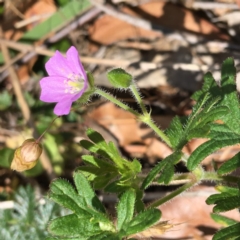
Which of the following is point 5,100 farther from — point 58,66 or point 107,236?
point 107,236

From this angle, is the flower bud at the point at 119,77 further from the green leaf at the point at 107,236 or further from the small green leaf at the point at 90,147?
the green leaf at the point at 107,236

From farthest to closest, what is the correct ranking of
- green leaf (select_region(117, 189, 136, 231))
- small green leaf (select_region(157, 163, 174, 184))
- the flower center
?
the flower center
green leaf (select_region(117, 189, 136, 231))
small green leaf (select_region(157, 163, 174, 184))

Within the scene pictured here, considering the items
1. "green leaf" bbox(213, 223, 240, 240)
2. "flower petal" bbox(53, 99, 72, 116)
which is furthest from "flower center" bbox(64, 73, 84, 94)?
"green leaf" bbox(213, 223, 240, 240)

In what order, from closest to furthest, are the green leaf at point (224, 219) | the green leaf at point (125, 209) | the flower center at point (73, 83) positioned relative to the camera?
the green leaf at point (125, 209) → the flower center at point (73, 83) → the green leaf at point (224, 219)

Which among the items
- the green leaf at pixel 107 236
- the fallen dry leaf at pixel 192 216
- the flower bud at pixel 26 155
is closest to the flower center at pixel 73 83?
the flower bud at pixel 26 155

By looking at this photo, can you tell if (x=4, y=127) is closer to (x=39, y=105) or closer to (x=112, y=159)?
(x=39, y=105)

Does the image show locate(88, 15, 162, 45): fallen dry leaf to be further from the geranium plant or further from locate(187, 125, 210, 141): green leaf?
locate(187, 125, 210, 141): green leaf

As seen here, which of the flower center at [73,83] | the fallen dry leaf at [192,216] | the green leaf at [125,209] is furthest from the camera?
the fallen dry leaf at [192,216]
